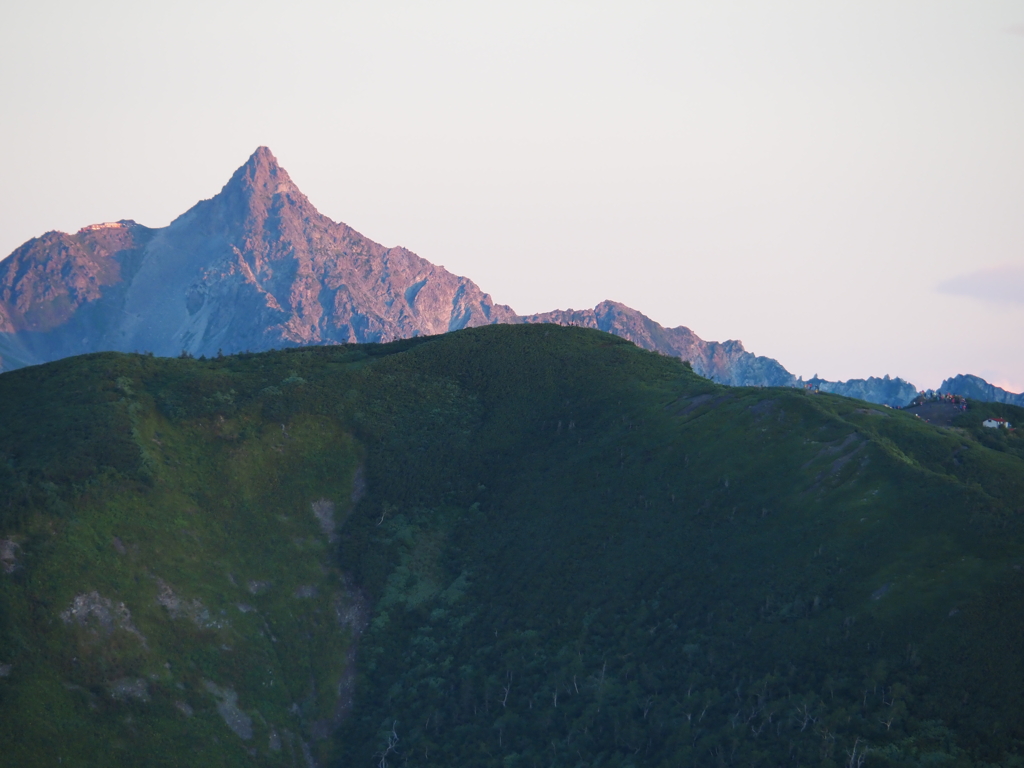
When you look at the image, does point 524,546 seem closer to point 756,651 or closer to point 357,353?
point 756,651

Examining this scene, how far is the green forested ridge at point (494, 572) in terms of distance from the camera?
83875 millimetres

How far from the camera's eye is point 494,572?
11956 cm

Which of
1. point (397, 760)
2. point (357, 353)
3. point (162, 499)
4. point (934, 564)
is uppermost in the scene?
point (357, 353)

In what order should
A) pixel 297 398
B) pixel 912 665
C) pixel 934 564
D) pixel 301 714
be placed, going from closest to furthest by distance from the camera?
1. pixel 912 665
2. pixel 934 564
3. pixel 301 714
4. pixel 297 398

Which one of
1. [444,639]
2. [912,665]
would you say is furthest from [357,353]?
[912,665]

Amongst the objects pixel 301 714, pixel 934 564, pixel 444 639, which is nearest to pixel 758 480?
pixel 934 564

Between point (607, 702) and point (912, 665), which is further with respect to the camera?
point (607, 702)

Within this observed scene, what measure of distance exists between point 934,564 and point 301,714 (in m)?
67.9

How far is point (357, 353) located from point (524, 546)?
190 ft

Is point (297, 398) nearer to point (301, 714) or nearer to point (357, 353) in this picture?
point (357, 353)

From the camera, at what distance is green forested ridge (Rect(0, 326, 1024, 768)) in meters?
83.9

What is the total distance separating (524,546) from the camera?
120938 millimetres

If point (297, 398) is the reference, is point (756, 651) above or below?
below

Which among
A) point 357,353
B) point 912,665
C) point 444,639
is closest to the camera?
point 912,665
